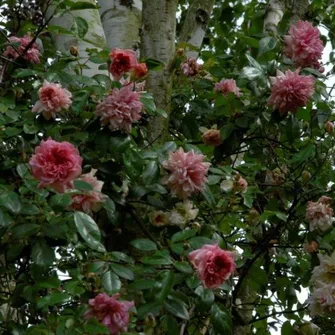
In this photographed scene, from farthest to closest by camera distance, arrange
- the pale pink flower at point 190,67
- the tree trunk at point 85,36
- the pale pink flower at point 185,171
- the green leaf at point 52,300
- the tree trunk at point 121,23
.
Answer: the tree trunk at point 121,23 → the tree trunk at point 85,36 → the pale pink flower at point 190,67 → the pale pink flower at point 185,171 → the green leaf at point 52,300

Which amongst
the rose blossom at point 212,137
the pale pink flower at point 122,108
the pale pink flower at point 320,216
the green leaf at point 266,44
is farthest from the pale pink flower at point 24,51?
the pale pink flower at point 320,216

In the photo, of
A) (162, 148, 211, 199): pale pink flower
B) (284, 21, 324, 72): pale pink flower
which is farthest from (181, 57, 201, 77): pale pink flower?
(162, 148, 211, 199): pale pink flower

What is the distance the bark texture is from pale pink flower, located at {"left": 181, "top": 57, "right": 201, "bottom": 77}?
0.05 m

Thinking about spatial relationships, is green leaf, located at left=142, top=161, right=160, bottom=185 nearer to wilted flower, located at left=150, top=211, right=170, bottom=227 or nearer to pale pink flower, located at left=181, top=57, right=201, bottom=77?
wilted flower, located at left=150, top=211, right=170, bottom=227

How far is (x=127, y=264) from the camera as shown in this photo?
4.87 feet

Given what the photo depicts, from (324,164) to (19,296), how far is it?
0.86 m

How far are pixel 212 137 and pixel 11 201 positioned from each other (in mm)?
624

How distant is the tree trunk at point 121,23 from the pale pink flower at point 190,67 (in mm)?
259

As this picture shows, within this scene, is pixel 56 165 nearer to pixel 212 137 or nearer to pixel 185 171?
pixel 185 171

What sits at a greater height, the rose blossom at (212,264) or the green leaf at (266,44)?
the green leaf at (266,44)

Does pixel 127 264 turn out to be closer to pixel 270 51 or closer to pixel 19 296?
pixel 19 296

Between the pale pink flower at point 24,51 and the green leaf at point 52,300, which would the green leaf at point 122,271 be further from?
the pale pink flower at point 24,51

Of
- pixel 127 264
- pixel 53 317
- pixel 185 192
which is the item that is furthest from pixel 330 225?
pixel 53 317

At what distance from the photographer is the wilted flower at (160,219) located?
5.34 ft
